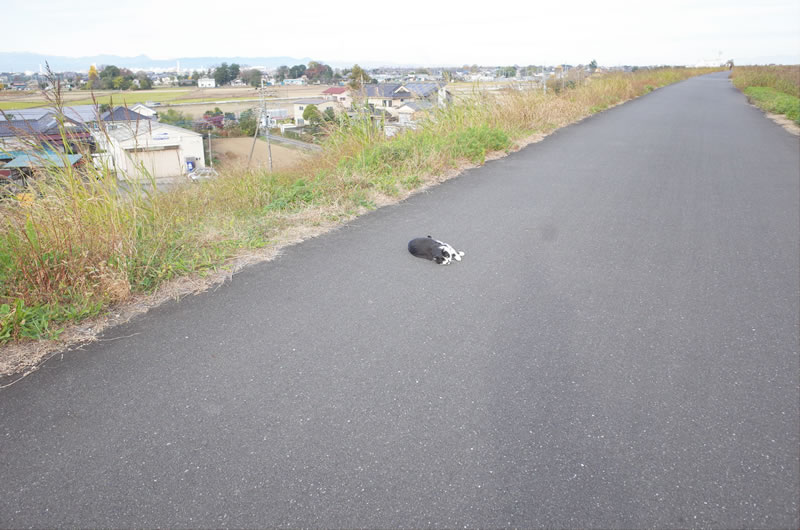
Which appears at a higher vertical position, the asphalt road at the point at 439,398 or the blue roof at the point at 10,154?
the blue roof at the point at 10,154

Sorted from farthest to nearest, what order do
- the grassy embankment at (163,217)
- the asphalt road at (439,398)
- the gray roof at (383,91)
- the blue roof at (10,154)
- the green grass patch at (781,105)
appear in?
the green grass patch at (781,105) < the gray roof at (383,91) < the blue roof at (10,154) < the grassy embankment at (163,217) < the asphalt road at (439,398)

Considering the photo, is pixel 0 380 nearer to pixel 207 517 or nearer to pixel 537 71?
pixel 207 517

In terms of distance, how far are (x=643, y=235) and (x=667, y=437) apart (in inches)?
131

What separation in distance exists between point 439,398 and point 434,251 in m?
1.97

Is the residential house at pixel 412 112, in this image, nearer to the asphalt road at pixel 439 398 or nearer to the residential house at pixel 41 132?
the asphalt road at pixel 439 398

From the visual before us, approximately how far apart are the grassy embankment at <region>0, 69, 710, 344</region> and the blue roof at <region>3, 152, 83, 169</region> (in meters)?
0.08

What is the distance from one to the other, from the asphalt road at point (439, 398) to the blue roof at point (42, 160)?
1.49 metres

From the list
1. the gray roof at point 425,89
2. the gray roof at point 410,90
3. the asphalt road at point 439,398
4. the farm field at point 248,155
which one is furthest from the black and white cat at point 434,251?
the gray roof at point 425,89

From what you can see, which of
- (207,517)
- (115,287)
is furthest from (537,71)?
(207,517)

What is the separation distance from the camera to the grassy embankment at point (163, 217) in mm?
3211

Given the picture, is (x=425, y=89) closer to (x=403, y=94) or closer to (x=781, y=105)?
(x=403, y=94)

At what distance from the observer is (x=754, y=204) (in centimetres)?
624

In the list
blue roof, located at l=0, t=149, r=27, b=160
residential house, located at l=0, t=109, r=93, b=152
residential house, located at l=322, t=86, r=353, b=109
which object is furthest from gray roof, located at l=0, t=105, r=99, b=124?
residential house, located at l=322, t=86, r=353, b=109

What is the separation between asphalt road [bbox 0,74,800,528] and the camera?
6.32 ft
